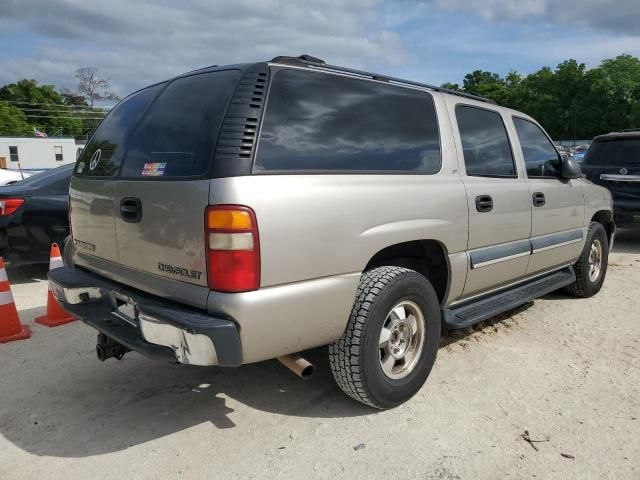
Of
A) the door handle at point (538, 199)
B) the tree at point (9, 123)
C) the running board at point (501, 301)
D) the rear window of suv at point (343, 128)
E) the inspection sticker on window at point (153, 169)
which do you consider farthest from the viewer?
the tree at point (9, 123)

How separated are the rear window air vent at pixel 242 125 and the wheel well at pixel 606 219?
169 inches

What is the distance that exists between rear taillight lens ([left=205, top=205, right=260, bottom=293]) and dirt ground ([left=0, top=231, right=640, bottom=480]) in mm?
944

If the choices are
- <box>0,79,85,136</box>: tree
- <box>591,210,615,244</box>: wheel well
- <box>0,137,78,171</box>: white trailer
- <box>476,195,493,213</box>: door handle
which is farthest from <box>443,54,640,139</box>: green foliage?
<box>0,79,85,136</box>: tree

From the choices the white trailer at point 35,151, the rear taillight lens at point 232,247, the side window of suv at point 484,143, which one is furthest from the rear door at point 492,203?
the white trailer at point 35,151

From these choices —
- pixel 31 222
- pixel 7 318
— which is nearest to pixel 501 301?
pixel 7 318

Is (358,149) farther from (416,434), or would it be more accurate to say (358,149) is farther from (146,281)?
(416,434)

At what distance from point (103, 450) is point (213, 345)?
99cm

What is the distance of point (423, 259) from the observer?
136 inches

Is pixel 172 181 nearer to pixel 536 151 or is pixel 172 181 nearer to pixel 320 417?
pixel 320 417

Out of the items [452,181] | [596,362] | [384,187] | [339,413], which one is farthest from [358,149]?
[596,362]

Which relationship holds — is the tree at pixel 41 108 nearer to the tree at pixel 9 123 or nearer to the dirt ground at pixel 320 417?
the tree at pixel 9 123

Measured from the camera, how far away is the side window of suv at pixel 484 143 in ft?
12.0

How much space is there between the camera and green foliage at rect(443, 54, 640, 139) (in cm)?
6038

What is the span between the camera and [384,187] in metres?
2.89
